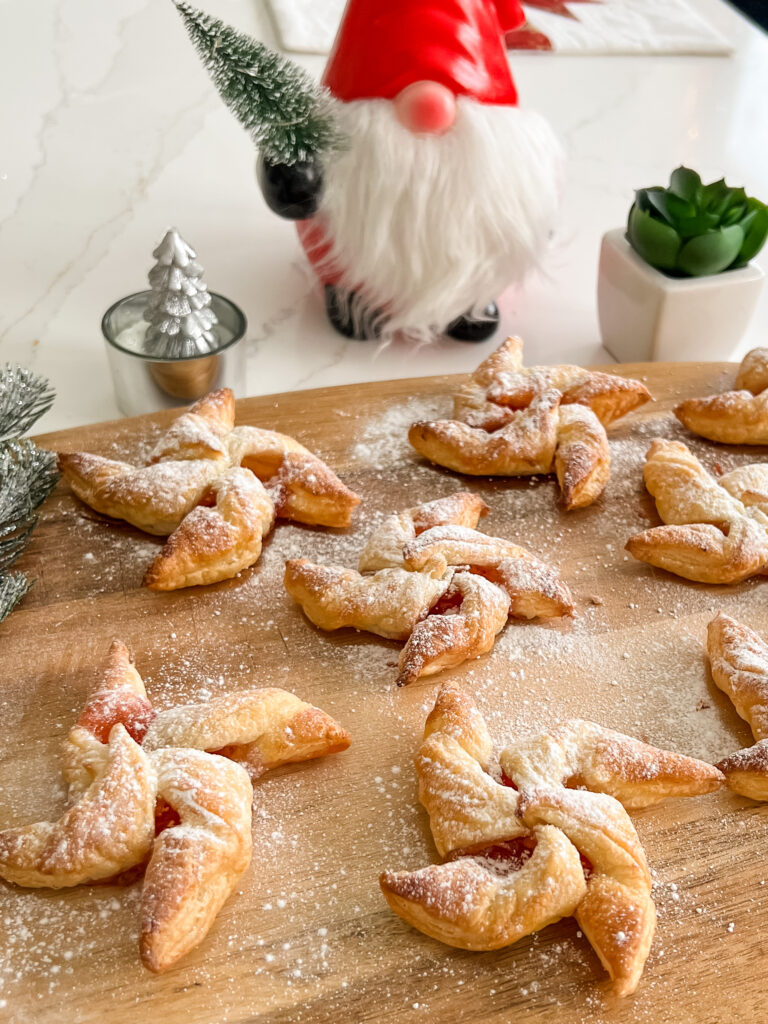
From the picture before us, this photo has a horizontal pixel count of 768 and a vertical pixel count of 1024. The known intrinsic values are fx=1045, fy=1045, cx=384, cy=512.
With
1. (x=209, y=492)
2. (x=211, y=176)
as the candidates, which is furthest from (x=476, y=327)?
(x=211, y=176)

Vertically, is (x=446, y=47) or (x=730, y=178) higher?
(x=446, y=47)

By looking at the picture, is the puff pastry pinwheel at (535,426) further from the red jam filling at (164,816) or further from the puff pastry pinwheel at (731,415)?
the red jam filling at (164,816)

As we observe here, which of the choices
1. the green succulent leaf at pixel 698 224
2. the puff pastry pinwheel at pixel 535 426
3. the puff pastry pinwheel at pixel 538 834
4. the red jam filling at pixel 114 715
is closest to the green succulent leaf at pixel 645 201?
the green succulent leaf at pixel 698 224

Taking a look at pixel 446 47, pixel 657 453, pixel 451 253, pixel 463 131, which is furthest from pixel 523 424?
pixel 446 47

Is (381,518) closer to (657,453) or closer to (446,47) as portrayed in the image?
(657,453)

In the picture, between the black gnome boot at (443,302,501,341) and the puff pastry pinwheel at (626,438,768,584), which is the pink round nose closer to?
the black gnome boot at (443,302,501,341)

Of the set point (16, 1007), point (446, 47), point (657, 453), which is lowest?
point (16, 1007)

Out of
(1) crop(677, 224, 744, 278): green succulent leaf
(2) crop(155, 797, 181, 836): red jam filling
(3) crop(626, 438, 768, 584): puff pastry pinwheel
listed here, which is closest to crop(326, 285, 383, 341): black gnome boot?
(1) crop(677, 224, 744, 278): green succulent leaf
